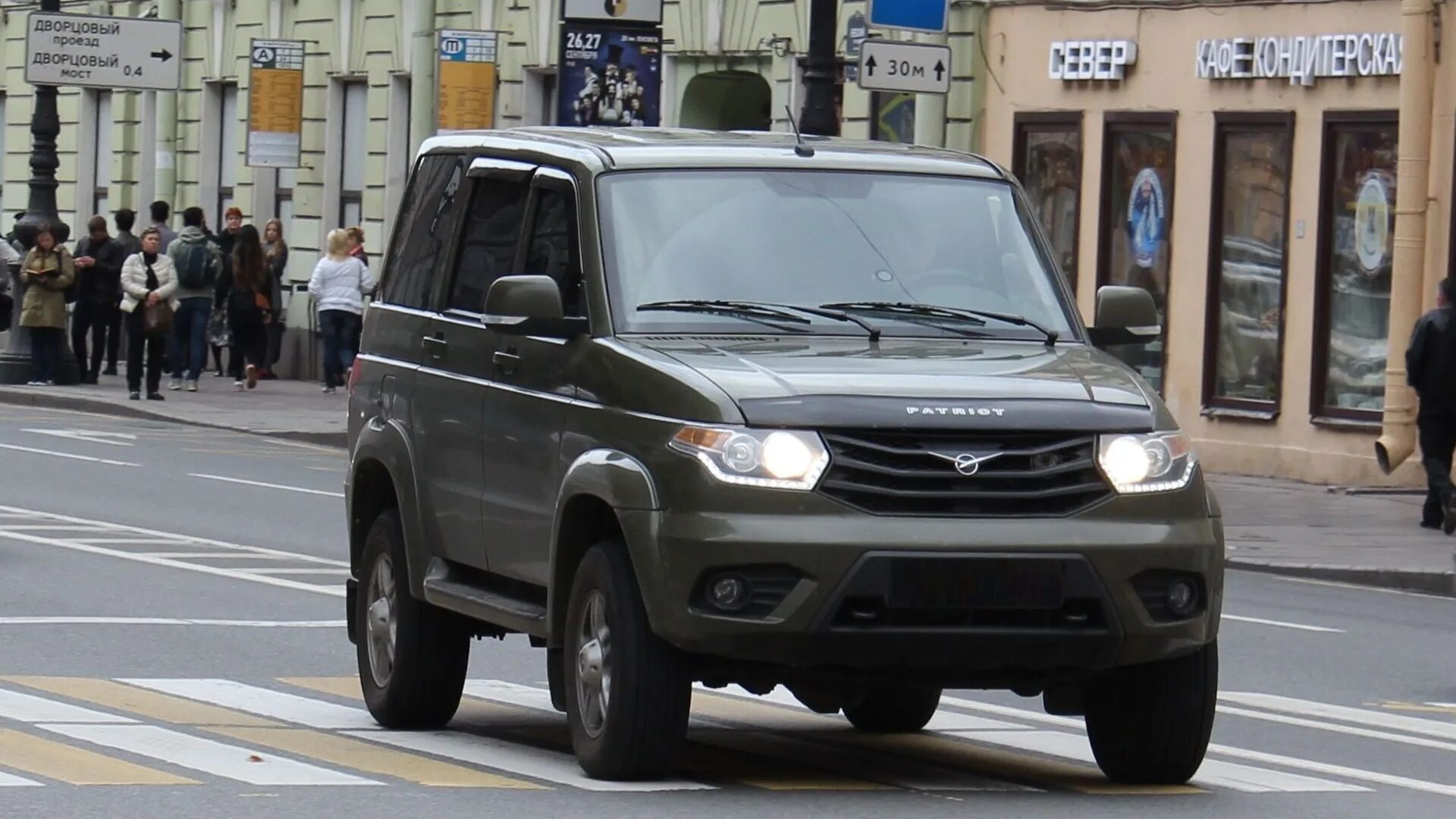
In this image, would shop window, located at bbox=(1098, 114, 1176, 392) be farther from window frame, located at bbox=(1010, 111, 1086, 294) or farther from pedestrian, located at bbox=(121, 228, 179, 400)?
pedestrian, located at bbox=(121, 228, 179, 400)

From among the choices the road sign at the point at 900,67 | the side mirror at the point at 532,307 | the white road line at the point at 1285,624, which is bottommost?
the white road line at the point at 1285,624

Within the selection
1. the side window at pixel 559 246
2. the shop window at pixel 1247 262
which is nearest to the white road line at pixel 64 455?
the shop window at pixel 1247 262

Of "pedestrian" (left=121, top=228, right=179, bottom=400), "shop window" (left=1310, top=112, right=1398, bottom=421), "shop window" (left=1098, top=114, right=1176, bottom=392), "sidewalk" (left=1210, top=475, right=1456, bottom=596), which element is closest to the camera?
"sidewalk" (left=1210, top=475, right=1456, bottom=596)

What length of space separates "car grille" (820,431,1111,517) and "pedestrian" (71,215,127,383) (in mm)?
26457

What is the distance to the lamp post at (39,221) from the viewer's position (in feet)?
112

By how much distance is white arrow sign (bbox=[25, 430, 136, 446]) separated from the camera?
2628 cm

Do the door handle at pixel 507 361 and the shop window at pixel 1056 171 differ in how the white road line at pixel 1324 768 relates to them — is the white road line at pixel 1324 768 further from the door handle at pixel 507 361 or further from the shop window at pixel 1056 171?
the shop window at pixel 1056 171

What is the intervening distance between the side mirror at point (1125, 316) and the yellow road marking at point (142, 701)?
2.86 meters

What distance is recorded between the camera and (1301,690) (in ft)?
40.4

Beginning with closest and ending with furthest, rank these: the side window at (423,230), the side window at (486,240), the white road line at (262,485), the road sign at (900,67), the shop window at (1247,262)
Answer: the side window at (486,240) < the side window at (423,230) < the white road line at (262,485) < the road sign at (900,67) < the shop window at (1247,262)

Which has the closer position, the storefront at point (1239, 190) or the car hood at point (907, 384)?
the car hood at point (907, 384)

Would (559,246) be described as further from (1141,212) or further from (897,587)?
(1141,212)

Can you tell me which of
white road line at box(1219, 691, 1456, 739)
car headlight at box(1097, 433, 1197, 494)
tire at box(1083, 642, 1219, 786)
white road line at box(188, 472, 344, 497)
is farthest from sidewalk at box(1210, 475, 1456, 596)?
car headlight at box(1097, 433, 1197, 494)

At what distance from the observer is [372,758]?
9312 millimetres
